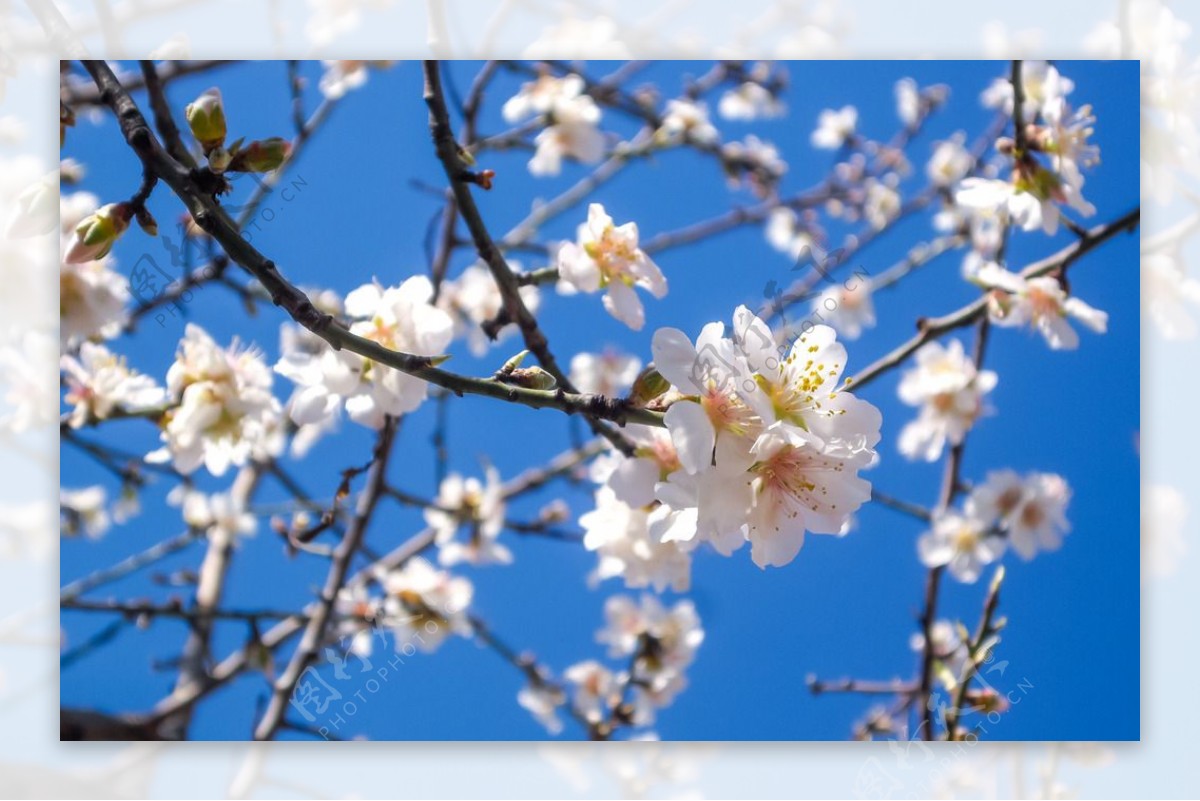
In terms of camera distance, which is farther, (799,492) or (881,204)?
(881,204)

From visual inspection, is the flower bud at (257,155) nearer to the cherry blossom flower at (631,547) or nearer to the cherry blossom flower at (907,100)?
the cherry blossom flower at (631,547)

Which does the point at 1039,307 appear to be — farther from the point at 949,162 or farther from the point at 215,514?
the point at 215,514

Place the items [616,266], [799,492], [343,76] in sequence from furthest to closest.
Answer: [343,76] → [616,266] → [799,492]

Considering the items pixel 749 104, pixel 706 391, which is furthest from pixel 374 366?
pixel 749 104

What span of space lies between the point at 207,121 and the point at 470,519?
1076mm

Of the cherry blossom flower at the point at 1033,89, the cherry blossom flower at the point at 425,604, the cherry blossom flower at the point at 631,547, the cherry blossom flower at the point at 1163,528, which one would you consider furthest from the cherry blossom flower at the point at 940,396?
the cherry blossom flower at the point at 425,604

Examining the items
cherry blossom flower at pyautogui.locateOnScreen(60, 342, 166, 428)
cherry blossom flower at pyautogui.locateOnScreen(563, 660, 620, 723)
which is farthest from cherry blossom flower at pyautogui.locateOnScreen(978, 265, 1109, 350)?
cherry blossom flower at pyautogui.locateOnScreen(60, 342, 166, 428)

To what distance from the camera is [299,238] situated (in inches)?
68.2

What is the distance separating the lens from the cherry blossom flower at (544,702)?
66.2 inches

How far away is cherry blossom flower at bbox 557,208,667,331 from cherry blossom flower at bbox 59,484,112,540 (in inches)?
35.5

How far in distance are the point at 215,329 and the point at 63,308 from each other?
0.24 metres

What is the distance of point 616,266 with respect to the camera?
4.63 feet

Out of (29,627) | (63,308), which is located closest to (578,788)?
(29,627)

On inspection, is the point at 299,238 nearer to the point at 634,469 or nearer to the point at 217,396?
the point at 217,396
